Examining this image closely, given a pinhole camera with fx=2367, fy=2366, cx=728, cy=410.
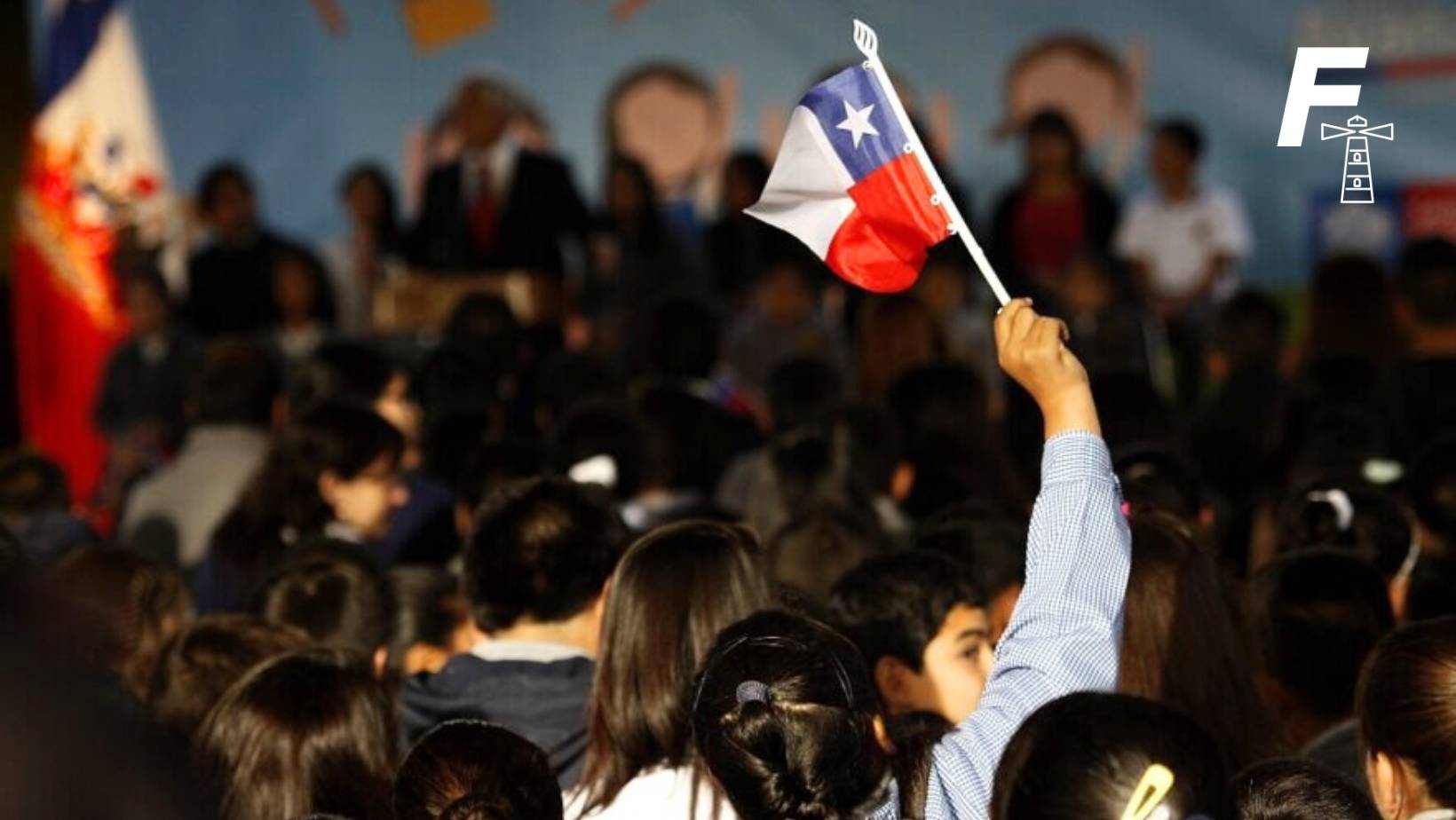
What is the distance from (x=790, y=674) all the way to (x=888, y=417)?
3989 millimetres

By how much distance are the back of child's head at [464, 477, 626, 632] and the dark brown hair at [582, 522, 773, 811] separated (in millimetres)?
556

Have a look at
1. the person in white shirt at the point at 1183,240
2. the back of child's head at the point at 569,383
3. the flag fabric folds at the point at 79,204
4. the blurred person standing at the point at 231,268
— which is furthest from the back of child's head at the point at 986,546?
the flag fabric folds at the point at 79,204

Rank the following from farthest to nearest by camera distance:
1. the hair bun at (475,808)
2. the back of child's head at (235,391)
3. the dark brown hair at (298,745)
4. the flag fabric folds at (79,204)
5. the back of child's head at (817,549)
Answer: the flag fabric folds at (79,204) < the back of child's head at (235,391) < the back of child's head at (817,549) < the dark brown hair at (298,745) < the hair bun at (475,808)

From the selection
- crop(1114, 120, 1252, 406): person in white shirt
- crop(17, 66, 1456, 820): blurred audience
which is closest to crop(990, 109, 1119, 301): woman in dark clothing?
crop(17, 66, 1456, 820): blurred audience

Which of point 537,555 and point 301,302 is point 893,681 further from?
point 301,302

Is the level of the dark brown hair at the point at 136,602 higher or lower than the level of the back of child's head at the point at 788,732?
lower

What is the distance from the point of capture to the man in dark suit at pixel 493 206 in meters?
11.5

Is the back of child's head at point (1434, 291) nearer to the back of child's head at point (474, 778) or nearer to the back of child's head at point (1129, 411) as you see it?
the back of child's head at point (1129, 411)

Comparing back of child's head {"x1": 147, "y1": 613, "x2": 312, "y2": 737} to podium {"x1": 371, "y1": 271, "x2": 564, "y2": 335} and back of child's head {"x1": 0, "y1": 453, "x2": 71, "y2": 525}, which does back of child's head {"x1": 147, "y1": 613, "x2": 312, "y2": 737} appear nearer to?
back of child's head {"x1": 0, "y1": 453, "x2": 71, "y2": 525}

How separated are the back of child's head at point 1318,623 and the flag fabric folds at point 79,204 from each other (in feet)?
30.1

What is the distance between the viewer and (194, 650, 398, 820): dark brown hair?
11.3ft

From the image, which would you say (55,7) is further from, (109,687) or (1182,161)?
(109,687)

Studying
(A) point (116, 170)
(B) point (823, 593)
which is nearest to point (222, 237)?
(A) point (116, 170)

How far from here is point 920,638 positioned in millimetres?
4020
